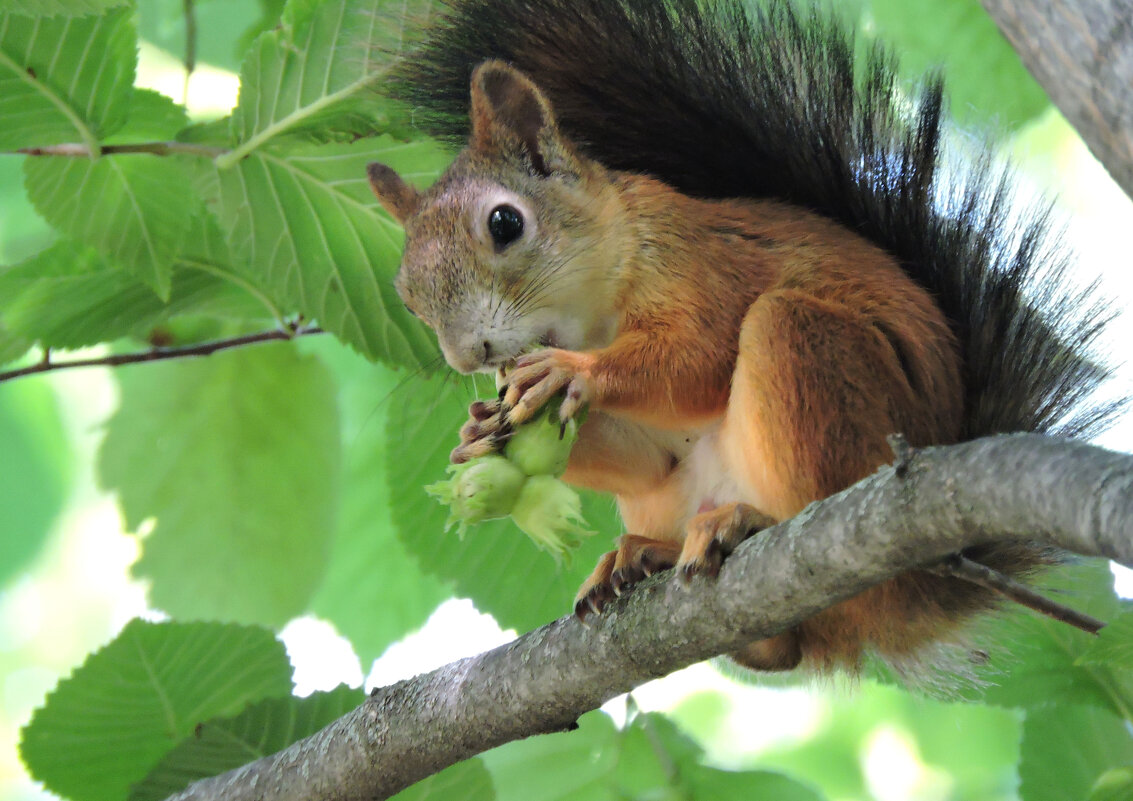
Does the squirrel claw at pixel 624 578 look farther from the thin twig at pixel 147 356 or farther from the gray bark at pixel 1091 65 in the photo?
the thin twig at pixel 147 356

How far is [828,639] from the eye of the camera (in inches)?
63.0

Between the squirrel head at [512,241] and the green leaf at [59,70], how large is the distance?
0.50m

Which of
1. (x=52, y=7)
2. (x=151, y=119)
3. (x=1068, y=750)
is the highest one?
(x=52, y=7)

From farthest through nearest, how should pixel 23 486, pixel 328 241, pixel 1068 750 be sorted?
pixel 23 486 → pixel 328 241 → pixel 1068 750

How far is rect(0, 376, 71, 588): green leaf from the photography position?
3.01 meters

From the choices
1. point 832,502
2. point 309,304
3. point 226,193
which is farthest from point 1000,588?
point 226,193

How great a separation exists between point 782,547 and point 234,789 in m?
0.85

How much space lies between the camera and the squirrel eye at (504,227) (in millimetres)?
1731

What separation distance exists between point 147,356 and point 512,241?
728 mm

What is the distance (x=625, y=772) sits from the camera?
185cm

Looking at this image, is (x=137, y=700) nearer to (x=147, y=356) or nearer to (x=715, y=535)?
(x=147, y=356)

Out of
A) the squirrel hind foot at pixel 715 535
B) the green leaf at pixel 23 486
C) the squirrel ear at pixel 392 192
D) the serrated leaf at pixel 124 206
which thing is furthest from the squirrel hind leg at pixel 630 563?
the green leaf at pixel 23 486

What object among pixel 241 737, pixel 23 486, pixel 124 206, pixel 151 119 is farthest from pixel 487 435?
pixel 23 486

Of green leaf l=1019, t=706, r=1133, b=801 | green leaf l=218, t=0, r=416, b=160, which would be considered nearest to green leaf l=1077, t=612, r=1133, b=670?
green leaf l=1019, t=706, r=1133, b=801
